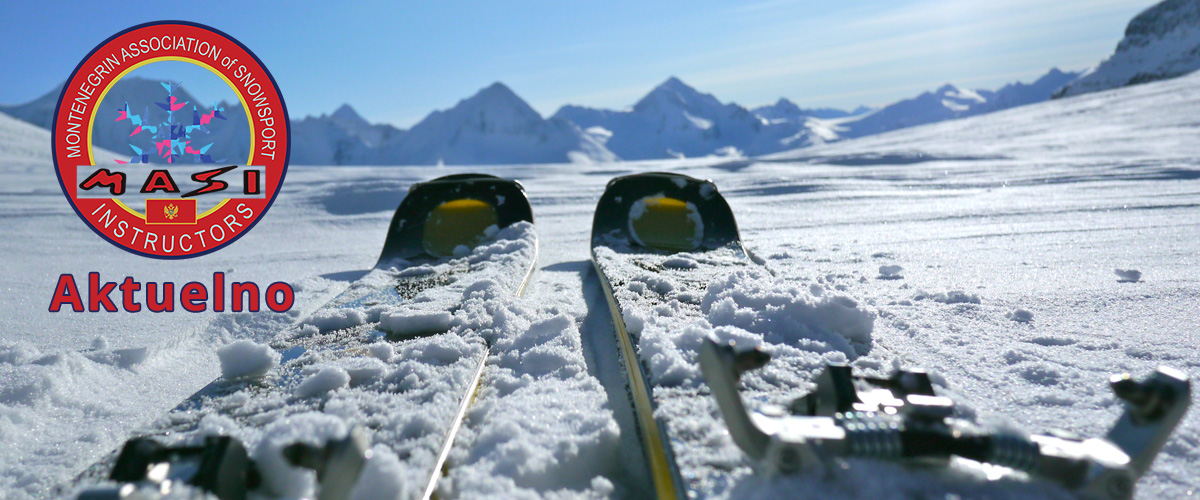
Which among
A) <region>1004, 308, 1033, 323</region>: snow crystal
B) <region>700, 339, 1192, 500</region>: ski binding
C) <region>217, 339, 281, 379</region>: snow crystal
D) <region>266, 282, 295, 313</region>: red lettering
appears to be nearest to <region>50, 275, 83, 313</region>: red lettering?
<region>266, 282, 295, 313</region>: red lettering

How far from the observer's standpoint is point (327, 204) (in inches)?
259

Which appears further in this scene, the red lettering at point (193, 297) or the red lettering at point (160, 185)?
the red lettering at point (160, 185)

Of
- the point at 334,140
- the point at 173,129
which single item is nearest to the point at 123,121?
the point at 334,140

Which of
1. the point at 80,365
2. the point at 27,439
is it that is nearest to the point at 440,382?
the point at 27,439

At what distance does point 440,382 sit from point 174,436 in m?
0.61

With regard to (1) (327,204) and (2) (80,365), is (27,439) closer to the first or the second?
(2) (80,365)

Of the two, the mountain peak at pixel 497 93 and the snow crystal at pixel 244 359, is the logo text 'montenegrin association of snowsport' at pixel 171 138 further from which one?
the mountain peak at pixel 497 93

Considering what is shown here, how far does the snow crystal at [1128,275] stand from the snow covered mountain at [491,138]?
400ft

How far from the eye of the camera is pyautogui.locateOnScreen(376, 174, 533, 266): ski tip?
376 cm

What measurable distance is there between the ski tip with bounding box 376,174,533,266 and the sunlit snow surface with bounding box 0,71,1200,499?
1.26ft

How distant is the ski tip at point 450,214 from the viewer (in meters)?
3.76

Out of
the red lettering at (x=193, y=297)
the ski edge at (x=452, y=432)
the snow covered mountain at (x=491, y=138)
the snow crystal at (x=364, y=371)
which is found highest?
the snow covered mountain at (x=491, y=138)

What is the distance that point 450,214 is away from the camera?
13.0 ft

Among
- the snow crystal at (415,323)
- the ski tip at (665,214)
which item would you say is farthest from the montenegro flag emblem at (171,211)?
the snow crystal at (415,323)
